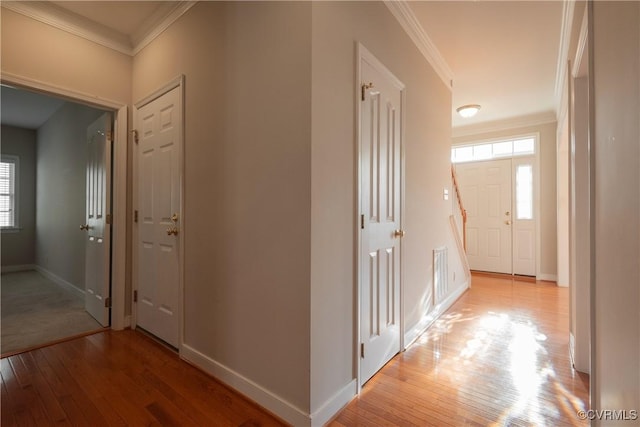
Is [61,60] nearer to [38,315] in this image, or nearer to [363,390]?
[38,315]

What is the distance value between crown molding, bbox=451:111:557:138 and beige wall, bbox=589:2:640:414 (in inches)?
180

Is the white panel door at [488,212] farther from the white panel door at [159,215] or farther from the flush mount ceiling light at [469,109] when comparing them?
the white panel door at [159,215]

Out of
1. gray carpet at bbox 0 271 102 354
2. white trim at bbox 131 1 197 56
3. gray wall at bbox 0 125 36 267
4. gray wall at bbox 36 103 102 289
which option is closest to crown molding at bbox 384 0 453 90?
white trim at bbox 131 1 197 56

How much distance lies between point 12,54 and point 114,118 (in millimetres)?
761

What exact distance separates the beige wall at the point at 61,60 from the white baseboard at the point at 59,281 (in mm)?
2692

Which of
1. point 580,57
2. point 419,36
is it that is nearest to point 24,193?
point 419,36

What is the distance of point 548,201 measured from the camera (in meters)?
4.98

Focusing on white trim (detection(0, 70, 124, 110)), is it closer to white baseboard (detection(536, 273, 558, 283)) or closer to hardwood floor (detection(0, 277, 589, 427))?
hardwood floor (detection(0, 277, 589, 427))

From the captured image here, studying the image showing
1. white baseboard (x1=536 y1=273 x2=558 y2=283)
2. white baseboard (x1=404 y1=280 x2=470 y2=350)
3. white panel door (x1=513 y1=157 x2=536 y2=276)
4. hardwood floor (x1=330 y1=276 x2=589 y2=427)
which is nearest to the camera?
hardwood floor (x1=330 y1=276 x2=589 y2=427)

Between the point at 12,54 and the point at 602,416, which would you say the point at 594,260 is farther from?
the point at 12,54

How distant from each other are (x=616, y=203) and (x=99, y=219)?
3832 millimetres

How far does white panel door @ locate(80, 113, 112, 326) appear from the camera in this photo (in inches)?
110

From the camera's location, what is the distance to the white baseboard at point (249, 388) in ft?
4.88

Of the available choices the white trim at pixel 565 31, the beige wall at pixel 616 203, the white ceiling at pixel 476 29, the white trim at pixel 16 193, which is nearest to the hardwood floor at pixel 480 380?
the beige wall at pixel 616 203
